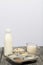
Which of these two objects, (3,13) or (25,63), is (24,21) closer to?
(3,13)

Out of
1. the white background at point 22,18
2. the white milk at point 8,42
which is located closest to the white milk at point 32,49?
the white milk at point 8,42

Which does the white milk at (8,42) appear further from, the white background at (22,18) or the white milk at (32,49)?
the white background at (22,18)

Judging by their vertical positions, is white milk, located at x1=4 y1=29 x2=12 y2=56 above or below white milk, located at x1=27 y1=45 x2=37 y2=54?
above

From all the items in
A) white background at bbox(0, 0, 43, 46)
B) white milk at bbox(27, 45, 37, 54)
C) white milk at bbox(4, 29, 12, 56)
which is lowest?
white milk at bbox(27, 45, 37, 54)

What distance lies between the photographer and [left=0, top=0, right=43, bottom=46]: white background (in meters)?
1.77

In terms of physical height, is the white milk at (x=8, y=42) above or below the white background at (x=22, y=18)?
below

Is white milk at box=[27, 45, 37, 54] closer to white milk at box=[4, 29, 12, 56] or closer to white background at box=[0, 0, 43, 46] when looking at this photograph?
white milk at box=[4, 29, 12, 56]

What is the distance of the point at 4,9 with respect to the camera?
1.77 metres

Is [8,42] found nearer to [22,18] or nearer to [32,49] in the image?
[32,49]

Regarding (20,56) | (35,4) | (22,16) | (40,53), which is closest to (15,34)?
(22,16)

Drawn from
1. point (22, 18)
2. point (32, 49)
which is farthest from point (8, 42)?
point (22, 18)

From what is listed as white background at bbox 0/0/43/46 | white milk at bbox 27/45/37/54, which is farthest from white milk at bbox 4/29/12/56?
white background at bbox 0/0/43/46

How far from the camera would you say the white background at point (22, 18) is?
177 centimetres

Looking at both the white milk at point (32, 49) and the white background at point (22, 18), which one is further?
the white background at point (22, 18)
